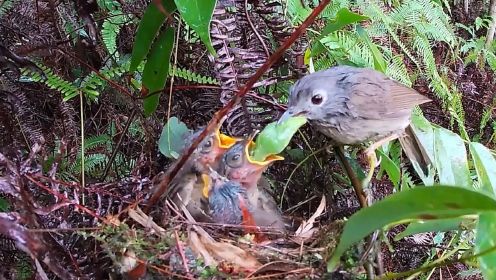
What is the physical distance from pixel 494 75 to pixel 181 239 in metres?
2.45

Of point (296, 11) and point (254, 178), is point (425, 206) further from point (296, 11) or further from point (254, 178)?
point (296, 11)

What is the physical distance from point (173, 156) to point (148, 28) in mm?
223

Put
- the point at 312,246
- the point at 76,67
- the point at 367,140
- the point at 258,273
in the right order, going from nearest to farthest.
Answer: the point at 258,273 < the point at 312,246 < the point at 367,140 < the point at 76,67

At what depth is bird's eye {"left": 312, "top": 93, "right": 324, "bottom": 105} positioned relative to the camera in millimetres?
1263

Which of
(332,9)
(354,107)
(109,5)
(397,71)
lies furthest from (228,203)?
(397,71)

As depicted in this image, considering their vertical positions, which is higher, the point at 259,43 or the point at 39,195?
the point at 259,43

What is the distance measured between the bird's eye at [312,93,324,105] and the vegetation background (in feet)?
0.24

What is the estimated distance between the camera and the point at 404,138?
53.5 inches

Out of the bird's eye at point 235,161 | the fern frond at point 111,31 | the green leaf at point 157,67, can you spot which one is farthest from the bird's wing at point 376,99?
the fern frond at point 111,31

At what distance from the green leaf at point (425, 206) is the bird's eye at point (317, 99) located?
60 cm

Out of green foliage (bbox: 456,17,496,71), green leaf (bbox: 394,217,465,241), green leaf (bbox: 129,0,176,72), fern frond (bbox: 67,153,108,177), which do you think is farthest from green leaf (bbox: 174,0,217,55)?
green foliage (bbox: 456,17,496,71)

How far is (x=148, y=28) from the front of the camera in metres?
1.13

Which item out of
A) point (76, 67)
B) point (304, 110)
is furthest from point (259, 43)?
point (76, 67)

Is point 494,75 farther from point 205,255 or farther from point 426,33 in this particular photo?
point 205,255
